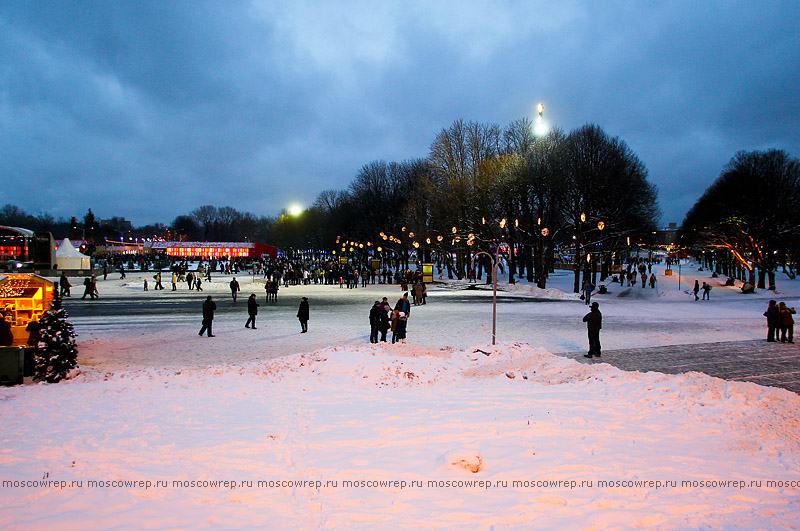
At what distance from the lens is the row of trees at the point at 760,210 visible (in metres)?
40.0

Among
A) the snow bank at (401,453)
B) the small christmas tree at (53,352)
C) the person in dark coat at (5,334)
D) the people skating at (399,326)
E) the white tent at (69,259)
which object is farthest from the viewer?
the white tent at (69,259)

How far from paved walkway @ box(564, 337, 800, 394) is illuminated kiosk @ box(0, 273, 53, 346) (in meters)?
15.6

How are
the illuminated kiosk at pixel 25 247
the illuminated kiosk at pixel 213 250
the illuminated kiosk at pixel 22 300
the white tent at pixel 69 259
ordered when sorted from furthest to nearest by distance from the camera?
the illuminated kiosk at pixel 213 250
the white tent at pixel 69 259
the illuminated kiosk at pixel 25 247
the illuminated kiosk at pixel 22 300

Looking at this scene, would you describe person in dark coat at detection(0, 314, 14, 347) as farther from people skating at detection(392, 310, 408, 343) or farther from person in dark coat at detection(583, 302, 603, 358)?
person in dark coat at detection(583, 302, 603, 358)

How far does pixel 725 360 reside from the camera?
1315 cm

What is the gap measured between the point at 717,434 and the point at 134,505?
24.0 feet

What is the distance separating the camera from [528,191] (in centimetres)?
4075

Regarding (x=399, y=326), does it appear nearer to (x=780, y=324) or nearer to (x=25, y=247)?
(x=780, y=324)

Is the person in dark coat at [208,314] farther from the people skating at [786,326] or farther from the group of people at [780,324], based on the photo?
the people skating at [786,326]

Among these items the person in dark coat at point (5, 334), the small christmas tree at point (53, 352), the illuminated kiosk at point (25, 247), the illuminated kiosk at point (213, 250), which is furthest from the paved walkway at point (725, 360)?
the illuminated kiosk at point (213, 250)

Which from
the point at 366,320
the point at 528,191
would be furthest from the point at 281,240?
the point at 366,320

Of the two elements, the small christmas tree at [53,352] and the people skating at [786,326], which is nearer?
the small christmas tree at [53,352]

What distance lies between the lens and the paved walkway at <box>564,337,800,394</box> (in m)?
11.4

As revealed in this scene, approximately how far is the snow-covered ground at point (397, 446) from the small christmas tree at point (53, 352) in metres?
0.85
